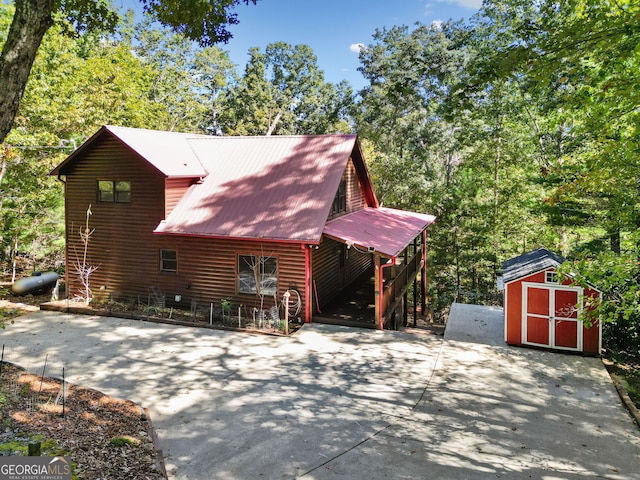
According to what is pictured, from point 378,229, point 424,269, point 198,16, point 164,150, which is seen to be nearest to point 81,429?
point 198,16

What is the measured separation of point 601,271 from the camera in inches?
269

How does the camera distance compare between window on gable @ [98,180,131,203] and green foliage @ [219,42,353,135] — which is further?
green foliage @ [219,42,353,135]

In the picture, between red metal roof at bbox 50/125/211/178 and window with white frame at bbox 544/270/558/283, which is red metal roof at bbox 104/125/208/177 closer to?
red metal roof at bbox 50/125/211/178

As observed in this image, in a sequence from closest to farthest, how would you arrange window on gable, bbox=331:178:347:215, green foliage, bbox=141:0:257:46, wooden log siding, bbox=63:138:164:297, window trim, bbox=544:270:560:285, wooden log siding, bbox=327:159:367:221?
green foliage, bbox=141:0:257:46
window trim, bbox=544:270:560:285
wooden log siding, bbox=63:138:164:297
window on gable, bbox=331:178:347:215
wooden log siding, bbox=327:159:367:221

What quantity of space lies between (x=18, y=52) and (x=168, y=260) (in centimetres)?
1016

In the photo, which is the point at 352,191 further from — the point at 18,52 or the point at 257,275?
the point at 18,52

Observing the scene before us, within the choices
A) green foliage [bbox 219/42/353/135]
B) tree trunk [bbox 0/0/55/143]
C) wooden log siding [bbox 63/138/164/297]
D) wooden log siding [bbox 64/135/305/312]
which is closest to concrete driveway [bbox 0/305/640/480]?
wooden log siding [bbox 64/135/305/312]

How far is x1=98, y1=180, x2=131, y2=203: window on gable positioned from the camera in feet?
50.1

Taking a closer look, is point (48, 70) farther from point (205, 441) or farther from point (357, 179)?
point (205, 441)

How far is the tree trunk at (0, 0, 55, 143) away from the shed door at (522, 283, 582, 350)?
11072 mm

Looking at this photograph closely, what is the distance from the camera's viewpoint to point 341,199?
16.8 metres

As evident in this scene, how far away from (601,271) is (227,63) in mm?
43050

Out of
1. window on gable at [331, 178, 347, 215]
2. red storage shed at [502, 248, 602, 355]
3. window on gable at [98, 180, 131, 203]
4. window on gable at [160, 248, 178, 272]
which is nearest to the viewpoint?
red storage shed at [502, 248, 602, 355]

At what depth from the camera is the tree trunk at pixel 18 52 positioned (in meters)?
5.13
